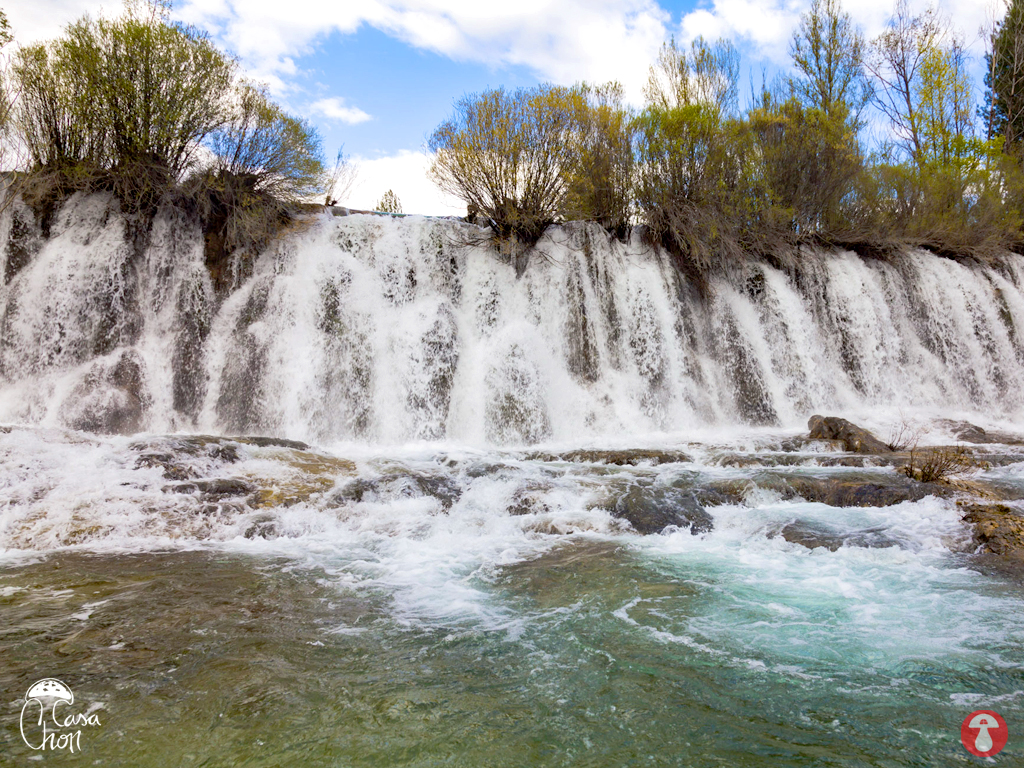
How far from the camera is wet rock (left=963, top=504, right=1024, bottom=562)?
5.31 metres

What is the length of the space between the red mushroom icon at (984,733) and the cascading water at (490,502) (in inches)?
2.2

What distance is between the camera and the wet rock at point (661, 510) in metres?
6.40

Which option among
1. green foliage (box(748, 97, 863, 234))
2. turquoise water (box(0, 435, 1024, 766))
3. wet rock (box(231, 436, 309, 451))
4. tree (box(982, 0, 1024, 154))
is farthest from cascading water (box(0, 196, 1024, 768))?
tree (box(982, 0, 1024, 154))

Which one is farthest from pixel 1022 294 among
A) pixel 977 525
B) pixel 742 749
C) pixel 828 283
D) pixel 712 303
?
pixel 742 749

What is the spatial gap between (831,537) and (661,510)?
5.26ft

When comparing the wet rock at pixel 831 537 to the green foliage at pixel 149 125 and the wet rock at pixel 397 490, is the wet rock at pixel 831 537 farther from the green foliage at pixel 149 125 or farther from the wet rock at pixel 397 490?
the green foliage at pixel 149 125

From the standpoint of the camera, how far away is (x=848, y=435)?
9.93 m

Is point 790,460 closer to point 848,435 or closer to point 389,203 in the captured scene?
point 848,435

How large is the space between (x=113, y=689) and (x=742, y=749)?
2.93m

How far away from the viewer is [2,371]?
417 inches

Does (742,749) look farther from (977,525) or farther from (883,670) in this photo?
(977,525)

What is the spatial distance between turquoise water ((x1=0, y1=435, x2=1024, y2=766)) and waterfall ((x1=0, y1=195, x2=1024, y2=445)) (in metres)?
4.92

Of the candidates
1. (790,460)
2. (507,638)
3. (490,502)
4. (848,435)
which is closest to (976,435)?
(848,435)

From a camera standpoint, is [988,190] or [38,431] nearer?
[38,431]
